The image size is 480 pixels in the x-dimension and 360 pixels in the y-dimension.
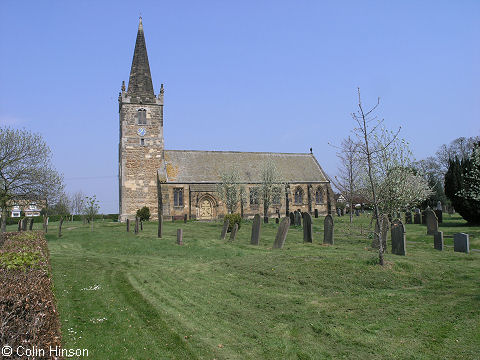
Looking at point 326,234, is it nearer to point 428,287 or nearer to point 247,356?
point 428,287

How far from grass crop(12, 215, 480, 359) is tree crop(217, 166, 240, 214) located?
75.7 feet

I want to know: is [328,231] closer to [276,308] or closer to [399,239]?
[399,239]

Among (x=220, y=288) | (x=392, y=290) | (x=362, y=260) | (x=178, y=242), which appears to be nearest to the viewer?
(x=392, y=290)

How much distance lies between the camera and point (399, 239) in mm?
13953

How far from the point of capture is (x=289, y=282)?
1046cm

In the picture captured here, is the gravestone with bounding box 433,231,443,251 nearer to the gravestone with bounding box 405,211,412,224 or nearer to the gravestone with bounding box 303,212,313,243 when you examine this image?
the gravestone with bounding box 303,212,313,243

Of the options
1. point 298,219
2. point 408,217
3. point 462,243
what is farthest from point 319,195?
point 462,243

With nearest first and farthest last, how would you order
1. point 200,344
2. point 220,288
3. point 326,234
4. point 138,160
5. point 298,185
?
1. point 200,344
2. point 220,288
3. point 326,234
4. point 138,160
5. point 298,185

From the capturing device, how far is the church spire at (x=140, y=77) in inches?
1676

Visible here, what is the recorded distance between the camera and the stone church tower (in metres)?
41.4

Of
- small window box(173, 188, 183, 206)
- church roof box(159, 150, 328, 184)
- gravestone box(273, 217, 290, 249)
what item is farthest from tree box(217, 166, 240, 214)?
gravestone box(273, 217, 290, 249)

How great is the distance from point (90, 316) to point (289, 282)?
16.5ft

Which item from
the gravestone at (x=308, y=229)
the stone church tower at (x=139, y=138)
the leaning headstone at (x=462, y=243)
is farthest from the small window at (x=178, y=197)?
the leaning headstone at (x=462, y=243)

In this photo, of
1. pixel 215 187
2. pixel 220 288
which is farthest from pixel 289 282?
pixel 215 187
